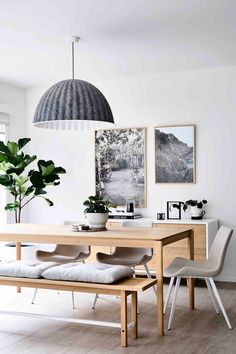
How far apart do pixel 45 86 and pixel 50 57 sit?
1.60 meters

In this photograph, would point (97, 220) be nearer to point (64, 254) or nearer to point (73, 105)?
point (64, 254)

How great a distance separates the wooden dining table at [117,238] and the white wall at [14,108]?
93.4 inches

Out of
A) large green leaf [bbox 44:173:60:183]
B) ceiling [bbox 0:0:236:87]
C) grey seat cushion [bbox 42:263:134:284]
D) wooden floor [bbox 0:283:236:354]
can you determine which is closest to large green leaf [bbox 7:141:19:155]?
large green leaf [bbox 44:173:60:183]

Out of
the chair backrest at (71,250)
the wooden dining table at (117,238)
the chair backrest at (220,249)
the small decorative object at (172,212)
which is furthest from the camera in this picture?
the small decorative object at (172,212)

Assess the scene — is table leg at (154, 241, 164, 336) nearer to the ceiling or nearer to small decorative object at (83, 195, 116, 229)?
small decorative object at (83, 195, 116, 229)

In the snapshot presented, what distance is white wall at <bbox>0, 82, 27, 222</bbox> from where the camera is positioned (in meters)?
6.88

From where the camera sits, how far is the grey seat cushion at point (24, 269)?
415cm

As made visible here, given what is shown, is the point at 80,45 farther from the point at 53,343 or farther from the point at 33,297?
the point at 53,343

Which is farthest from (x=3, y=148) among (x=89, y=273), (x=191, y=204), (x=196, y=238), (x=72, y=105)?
(x=89, y=273)

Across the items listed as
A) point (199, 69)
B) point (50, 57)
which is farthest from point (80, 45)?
point (199, 69)

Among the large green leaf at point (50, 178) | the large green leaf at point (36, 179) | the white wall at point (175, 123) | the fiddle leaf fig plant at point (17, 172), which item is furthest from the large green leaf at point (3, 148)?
the white wall at point (175, 123)

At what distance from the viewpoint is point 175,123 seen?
6.47 meters

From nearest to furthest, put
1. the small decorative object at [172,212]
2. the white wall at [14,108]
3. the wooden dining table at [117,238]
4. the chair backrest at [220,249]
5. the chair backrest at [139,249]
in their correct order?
the wooden dining table at [117,238] → the chair backrest at [220,249] → the chair backrest at [139,249] → the small decorative object at [172,212] → the white wall at [14,108]

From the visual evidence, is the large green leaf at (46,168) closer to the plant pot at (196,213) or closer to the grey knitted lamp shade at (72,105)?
the plant pot at (196,213)
